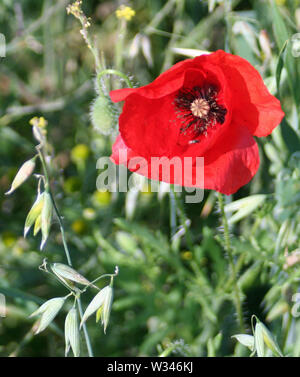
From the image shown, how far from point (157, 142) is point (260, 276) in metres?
0.53

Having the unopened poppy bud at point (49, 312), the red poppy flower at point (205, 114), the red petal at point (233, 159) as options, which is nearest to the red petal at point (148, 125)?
the red poppy flower at point (205, 114)

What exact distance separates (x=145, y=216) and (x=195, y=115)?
731 mm

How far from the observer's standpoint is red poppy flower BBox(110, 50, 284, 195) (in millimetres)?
911

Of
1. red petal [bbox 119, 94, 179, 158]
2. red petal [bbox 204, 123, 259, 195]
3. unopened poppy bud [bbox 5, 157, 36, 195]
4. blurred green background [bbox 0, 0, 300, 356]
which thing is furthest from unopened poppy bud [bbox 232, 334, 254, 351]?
unopened poppy bud [bbox 5, 157, 36, 195]

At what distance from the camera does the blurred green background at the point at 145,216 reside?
122 cm

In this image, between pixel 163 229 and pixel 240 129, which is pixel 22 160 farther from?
pixel 240 129

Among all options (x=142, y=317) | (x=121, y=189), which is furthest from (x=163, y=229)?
(x=142, y=317)

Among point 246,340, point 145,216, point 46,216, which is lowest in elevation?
point 246,340

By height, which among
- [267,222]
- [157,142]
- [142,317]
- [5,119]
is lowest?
[142,317]

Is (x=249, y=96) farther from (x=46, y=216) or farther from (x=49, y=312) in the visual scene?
(x=49, y=312)

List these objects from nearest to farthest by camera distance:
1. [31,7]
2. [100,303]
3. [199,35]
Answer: [100,303] < [199,35] < [31,7]

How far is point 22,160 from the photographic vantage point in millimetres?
1940

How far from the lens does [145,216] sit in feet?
5.76

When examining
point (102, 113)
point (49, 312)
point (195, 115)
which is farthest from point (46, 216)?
point (195, 115)
